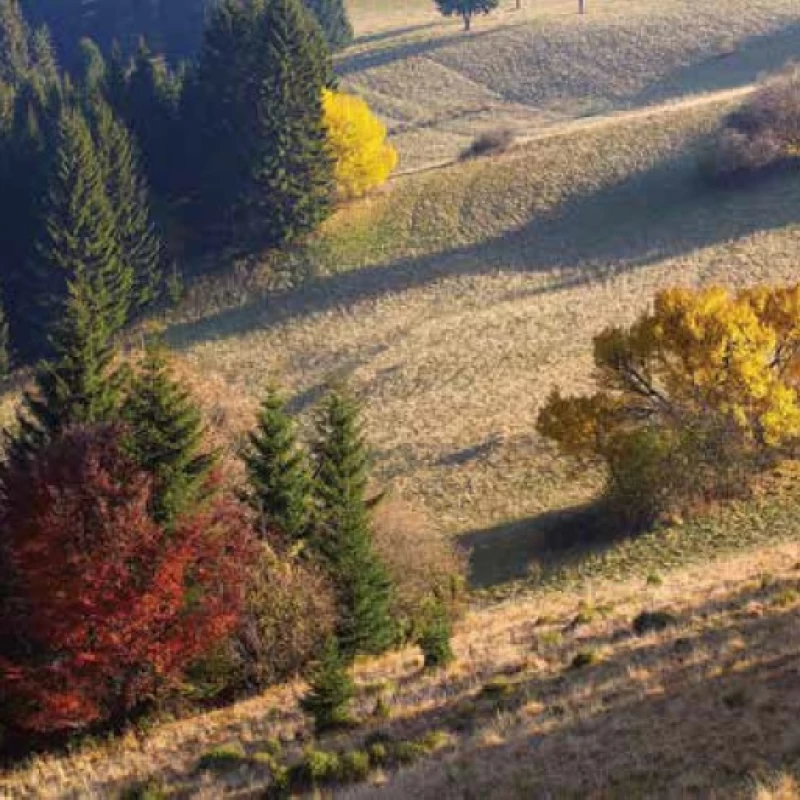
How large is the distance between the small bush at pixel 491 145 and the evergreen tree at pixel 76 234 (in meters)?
28.5

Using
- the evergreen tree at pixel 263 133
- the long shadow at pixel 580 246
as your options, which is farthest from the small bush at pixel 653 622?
the evergreen tree at pixel 263 133

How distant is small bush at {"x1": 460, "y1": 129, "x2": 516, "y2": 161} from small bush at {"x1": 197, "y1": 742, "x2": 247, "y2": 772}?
64486 mm

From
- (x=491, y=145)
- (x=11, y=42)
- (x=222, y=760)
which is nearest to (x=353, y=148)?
(x=491, y=145)

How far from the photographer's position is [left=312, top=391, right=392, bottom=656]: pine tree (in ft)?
88.2

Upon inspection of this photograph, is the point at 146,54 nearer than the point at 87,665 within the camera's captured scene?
No

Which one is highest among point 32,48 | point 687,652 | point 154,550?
point 32,48

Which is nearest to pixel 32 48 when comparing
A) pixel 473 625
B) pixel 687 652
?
pixel 473 625

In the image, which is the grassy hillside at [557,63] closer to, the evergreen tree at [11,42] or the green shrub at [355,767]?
the evergreen tree at [11,42]

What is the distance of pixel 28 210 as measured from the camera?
225 ft

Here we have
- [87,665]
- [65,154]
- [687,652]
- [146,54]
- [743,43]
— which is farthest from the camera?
[743,43]

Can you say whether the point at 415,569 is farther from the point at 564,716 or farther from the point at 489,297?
the point at 489,297

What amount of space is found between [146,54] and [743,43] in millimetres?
60911

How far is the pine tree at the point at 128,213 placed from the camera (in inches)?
2594

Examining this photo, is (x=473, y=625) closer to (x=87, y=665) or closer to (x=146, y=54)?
(x=87, y=665)
